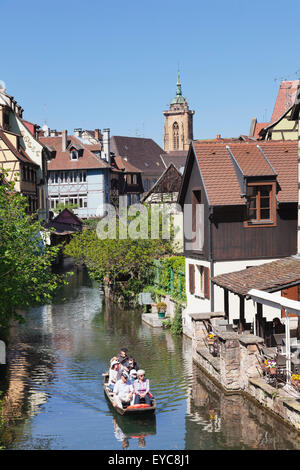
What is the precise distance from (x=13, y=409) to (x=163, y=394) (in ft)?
14.3

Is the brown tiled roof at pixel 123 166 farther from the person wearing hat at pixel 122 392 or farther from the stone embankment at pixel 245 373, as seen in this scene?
the person wearing hat at pixel 122 392

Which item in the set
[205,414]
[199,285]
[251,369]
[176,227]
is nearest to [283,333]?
[251,369]

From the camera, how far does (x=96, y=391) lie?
20.8 m

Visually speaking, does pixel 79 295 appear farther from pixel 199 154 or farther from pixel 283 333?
pixel 283 333

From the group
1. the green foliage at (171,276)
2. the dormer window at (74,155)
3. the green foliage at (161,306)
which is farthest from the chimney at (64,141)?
the green foliage at (161,306)

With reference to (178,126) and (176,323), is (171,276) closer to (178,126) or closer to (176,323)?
(176,323)

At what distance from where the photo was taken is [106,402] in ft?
64.3

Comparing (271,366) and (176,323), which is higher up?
(271,366)

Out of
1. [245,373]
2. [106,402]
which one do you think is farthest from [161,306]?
[245,373]

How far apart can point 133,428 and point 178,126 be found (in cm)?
15299

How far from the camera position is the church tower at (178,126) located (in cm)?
16625

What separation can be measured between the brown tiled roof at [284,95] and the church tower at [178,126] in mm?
122803

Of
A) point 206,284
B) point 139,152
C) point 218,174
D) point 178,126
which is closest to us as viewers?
point 206,284

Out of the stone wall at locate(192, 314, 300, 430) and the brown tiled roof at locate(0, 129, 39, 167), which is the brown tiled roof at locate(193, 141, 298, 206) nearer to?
Result: the stone wall at locate(192, 314, 300, 430)
